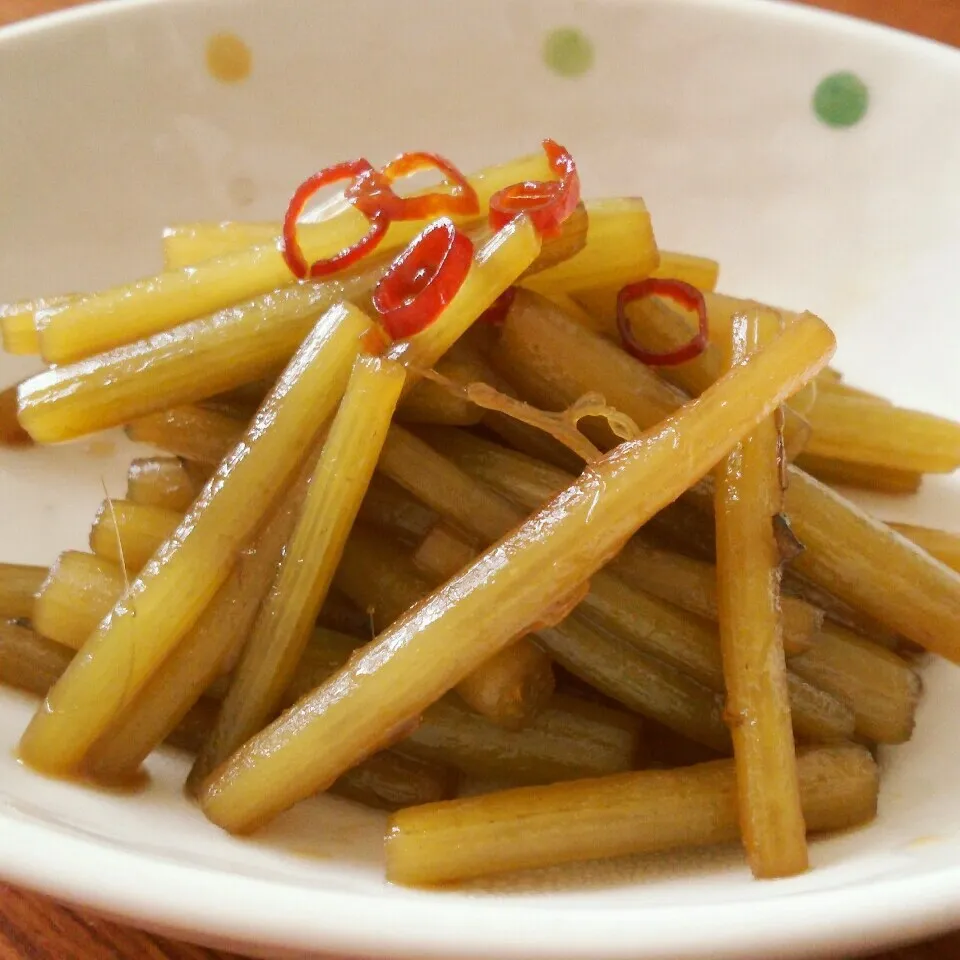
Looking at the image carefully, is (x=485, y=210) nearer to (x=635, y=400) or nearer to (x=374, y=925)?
(x=635, y=400)

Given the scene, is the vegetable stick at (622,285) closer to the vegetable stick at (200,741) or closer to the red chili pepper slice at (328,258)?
the red chili pepper slice at (328,258)

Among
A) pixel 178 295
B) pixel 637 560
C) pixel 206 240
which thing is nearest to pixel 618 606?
pixel 637 560

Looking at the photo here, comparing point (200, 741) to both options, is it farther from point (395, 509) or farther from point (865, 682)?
point (865, 682)

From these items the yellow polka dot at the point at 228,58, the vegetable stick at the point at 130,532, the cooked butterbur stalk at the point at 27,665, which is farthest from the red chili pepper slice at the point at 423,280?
the yellow polka dot at the point at 228,58

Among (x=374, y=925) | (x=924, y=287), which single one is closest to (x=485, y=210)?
(x=374, y=925)

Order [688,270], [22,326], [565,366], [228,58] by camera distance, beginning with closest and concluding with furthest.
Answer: [565,366]
[22,326]
[688,270]
[228,58]

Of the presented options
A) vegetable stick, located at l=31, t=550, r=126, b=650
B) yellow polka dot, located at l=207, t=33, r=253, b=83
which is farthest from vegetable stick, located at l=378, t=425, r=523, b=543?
yellow polka dot, located at l=207, t=33, r=253, b=83
